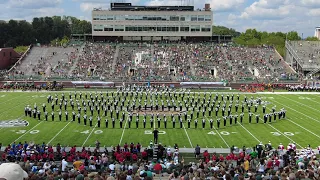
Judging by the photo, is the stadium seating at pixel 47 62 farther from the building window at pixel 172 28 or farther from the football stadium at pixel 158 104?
the building window at pixel 172 28

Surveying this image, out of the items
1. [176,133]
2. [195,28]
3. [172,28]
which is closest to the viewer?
[176,133]

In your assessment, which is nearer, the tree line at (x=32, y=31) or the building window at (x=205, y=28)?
the building window at (x=205, y=28)

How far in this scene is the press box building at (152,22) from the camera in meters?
55.8

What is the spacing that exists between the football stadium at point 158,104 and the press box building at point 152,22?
15 centimetres

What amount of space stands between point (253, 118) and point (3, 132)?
594 inches

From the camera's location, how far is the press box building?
55.8 metres

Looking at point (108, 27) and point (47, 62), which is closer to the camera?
point (47, 62)

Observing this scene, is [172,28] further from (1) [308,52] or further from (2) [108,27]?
(1) [308,52]

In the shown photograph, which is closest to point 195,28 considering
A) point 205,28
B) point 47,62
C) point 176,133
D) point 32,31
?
point 205,28

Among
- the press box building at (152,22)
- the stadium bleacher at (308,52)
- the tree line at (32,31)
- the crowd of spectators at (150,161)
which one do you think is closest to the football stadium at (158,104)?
the crowd of spectators at (150,161)

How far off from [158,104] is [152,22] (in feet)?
99.8

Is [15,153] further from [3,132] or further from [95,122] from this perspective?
[95,122]

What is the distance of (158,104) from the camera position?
27.6 m

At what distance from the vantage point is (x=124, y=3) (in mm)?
57938
